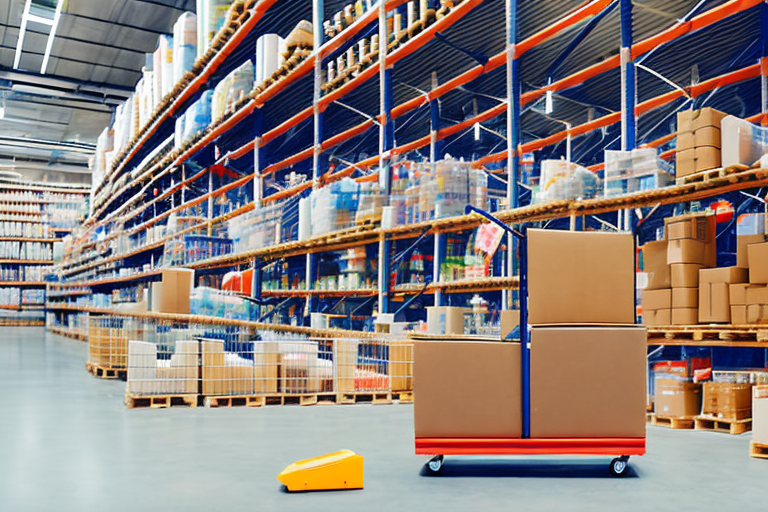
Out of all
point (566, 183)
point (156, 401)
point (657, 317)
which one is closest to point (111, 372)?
point (156, 401)

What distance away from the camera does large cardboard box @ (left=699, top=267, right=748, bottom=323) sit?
Answer: 4.71 m

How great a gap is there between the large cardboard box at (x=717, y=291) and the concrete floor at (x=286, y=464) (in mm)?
768

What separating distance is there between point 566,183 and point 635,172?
0.56 meters

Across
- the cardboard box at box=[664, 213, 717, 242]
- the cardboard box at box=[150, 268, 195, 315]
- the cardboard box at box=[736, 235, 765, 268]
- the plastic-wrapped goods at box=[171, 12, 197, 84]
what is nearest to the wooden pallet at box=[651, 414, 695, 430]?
the cardboard box at box=[736, 235, 765, 268]

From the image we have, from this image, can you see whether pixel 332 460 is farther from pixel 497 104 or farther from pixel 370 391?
pixel 497 104

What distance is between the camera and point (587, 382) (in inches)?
138

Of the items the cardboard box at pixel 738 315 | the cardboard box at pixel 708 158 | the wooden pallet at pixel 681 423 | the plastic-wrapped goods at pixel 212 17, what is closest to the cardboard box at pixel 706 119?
the cardboard box at pixel 708 158

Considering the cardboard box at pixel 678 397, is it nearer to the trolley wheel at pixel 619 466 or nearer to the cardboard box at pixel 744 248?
the cardboard box at pixel 744 248

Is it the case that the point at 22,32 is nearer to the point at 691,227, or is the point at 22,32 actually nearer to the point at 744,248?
the point at 691,227

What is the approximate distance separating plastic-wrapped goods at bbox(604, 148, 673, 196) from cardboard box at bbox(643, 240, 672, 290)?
0.43 meters

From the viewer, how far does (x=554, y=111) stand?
10273mm

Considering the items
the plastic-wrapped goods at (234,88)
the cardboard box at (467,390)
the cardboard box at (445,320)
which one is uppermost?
the plastic-wrapped goods at (234,88)

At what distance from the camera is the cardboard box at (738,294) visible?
15.1ft

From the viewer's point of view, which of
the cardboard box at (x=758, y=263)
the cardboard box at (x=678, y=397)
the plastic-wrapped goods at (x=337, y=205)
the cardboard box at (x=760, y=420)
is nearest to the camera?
the cardboard box at (x=760, y=420)
